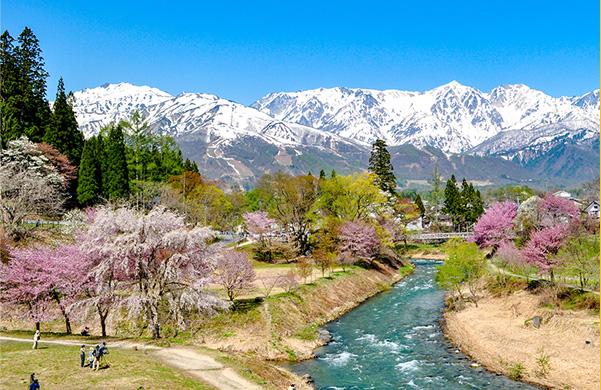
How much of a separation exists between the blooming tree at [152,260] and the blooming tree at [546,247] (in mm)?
31417

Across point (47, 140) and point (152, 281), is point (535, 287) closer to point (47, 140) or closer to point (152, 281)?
point (152, 281)

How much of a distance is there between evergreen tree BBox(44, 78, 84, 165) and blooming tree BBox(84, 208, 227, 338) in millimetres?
45961

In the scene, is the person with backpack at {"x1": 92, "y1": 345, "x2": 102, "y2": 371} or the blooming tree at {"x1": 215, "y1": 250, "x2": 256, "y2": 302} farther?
the blooming tree at {"x1": 215, "y1": 250, "x2": 256, "y2": 302}

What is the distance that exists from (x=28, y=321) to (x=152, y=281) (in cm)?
1047

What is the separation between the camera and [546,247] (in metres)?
42.4

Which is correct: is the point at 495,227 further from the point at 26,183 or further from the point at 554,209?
the point at 26,183

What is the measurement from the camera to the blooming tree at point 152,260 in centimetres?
3278

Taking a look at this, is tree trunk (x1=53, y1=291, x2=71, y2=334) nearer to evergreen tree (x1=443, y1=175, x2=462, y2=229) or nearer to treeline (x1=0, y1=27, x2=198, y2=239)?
treeline (x1=0, y1=27, x2=198, y2=239)

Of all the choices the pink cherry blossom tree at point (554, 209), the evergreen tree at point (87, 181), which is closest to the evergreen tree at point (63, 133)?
the evergreen tree at point (87, 181)

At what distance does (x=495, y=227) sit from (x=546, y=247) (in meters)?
28.1

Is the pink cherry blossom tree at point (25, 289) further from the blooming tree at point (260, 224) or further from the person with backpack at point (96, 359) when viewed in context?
the blooming tree at point (260, 224)

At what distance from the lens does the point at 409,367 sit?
30.6 meters

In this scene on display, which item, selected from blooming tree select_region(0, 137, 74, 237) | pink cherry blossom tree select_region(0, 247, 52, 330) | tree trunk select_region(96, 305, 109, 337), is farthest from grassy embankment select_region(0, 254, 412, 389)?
blooming tree select_region(0, 137, 74, 237)

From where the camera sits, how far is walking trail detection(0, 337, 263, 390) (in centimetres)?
2400
